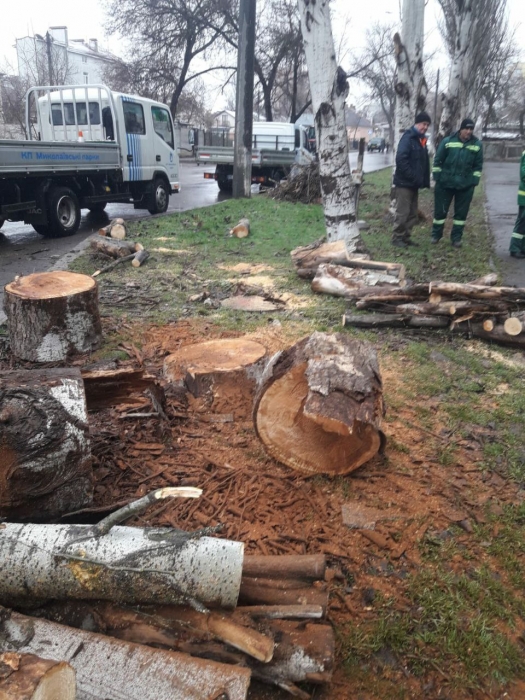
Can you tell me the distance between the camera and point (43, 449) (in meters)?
2.58

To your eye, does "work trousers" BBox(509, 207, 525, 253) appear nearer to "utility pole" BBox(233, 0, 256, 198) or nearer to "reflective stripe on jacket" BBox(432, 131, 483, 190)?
"reflective stripe on jacket" BBox(432, 131, 483, 190)

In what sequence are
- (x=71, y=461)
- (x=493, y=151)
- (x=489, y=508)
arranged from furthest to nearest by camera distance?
(x=493, y=151), (x=489, y=508), (x=71, y=461)

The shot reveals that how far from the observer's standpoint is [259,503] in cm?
298

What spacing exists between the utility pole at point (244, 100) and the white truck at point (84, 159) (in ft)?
8.59

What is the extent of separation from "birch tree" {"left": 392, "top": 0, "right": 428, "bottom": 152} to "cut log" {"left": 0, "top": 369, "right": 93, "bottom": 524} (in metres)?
10.3

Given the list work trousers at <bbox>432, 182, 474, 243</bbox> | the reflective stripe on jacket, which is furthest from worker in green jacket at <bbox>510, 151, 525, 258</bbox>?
work trousers at <bbox>432, 182, 474, 243</bbox>

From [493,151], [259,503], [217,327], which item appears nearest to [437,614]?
[259,503]

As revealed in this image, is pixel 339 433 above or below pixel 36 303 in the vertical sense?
below

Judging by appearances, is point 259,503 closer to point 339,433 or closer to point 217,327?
point 339,433

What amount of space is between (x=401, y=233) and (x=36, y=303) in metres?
6.81

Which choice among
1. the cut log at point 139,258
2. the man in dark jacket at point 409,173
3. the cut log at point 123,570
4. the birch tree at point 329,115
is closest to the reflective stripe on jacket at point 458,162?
the man in dark jacket at point 409,173

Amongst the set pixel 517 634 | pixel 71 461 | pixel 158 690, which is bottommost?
pixel 517 634

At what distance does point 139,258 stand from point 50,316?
387 cm

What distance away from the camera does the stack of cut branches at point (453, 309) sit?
514 cm
